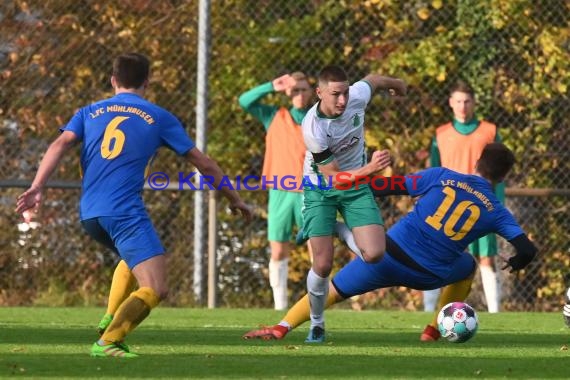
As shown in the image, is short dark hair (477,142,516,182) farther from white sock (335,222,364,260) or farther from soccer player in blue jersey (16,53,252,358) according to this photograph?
soccer player in blue jersey (16,53,252,358)

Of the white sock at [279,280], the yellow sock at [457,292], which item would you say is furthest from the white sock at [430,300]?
the yellow sock at [457,292]

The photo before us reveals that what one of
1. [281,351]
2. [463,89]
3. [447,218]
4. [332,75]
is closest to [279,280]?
[463,89]

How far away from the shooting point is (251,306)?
45.0ft

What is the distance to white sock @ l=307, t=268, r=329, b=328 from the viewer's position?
8.77 metres

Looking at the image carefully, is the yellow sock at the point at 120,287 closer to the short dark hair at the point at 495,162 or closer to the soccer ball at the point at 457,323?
the soccer ball at the point at 457,323

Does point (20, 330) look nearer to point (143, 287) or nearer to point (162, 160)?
point (143, 287)

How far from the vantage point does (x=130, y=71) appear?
7883mm

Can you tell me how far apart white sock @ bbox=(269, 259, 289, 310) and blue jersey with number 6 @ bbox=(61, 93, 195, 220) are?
5.10 m

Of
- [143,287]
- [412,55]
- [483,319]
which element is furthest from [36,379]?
[412,55]

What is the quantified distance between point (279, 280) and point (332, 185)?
418 cm

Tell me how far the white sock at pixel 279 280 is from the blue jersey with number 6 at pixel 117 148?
16.7 ft

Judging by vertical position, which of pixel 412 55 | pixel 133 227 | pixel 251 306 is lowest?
pixel 251 306

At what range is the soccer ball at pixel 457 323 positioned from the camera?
870cm

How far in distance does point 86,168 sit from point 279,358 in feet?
4.75
